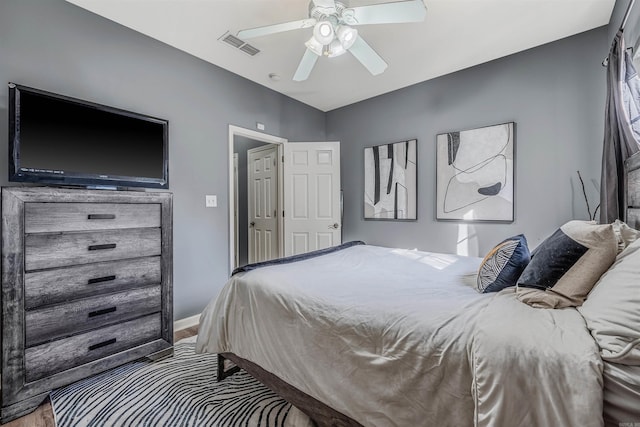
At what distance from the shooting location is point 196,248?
2953 mm

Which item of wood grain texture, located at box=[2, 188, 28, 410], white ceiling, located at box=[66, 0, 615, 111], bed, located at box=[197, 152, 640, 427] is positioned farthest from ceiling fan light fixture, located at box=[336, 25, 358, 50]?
wood grain texture, located at box=[2, 188, 28, 410]

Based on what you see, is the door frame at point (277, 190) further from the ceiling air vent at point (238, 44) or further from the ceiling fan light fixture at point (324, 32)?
the ceiling fan light fixture at point (324, 32)

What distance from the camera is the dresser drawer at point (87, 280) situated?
168 cm

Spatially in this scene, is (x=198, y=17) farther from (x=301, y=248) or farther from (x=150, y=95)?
(x=301, y=248)

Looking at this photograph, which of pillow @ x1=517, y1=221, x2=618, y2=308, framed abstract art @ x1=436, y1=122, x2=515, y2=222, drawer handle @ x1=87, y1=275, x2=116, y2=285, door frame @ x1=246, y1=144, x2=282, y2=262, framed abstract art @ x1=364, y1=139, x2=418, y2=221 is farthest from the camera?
door frame @ x1=246, y1=144, x2=282, y2=262

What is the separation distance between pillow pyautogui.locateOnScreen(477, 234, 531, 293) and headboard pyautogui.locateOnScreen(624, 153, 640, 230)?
2.30ft

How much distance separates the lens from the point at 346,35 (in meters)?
1.91

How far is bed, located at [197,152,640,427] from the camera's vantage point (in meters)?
0.79

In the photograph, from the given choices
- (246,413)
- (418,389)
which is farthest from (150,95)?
(418,389)

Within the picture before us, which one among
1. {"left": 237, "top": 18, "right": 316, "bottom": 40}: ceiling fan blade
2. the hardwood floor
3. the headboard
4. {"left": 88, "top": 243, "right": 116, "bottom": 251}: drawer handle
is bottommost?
the hardwood floor

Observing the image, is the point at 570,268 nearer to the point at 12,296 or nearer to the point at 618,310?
the point at 618,310

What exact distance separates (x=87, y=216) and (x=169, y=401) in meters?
1.29

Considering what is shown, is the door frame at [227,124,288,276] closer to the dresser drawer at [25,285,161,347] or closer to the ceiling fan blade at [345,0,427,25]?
the dresser drawer at [25,285,161,347]

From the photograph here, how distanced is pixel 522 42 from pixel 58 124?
3891 millimetres
